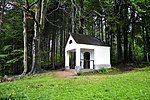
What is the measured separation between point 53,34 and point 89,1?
25.9ft

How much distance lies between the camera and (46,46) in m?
34.8

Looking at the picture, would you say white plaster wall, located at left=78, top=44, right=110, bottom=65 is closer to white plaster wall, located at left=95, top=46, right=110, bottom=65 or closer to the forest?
white plaster wall, located at left=95, top=46, right=110, bottom=65

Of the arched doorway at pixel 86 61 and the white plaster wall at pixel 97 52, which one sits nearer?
the white plaster wall at pixel 97 52

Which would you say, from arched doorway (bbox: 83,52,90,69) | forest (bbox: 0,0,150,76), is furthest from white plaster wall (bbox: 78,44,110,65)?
forest (bbox: 0,0,150,76)

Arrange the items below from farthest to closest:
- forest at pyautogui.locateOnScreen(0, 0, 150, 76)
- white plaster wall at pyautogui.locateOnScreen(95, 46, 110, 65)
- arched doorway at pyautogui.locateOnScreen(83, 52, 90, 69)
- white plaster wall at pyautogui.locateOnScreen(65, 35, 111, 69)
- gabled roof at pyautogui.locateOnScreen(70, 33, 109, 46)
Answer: forest at pyautogui.locateOnScreen(0, 0, 150, 76), arched doorway at pyautogui.locateOnScreen(83, 52, 90, 69), white plaster wall at pyautogui.locateOnScreen(95, 46, 110, 65), white plaster wall at pyautogui.locateOnScreen(65, 35, 111, 69), gabled roof at pyautogui.locateOnScreen(70, 33, 109, 46)

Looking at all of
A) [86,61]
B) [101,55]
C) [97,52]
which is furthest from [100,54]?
[86,61]

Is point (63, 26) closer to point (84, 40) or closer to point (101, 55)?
point (84, 40)

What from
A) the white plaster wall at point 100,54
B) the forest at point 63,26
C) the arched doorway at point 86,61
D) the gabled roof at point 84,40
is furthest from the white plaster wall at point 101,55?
the forest at point 63,26

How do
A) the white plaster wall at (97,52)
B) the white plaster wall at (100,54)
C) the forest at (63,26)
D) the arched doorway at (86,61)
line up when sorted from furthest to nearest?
the forest at (63,26), the arched doorway at (86,61), the white plaster wall at (100,54), the white plaster wall at (97,52)

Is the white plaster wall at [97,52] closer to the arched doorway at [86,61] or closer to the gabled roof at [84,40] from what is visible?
the gabled roof at [84,40]

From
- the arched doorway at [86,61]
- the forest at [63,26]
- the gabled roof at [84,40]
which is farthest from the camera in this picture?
the forest at [63,26]

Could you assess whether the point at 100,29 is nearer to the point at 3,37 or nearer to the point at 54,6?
the point at 54,6

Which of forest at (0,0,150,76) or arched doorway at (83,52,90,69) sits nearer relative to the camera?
arched doorway at (83,52,90,69)

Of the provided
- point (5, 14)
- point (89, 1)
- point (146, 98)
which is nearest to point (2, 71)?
point (5, 14)
